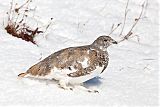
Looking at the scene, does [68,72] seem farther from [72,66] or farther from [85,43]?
[85,43]

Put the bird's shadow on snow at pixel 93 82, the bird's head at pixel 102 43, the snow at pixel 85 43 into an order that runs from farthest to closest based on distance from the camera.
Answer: the bird's shadow on snow at pixel 93 82, the bird's head at pixel 102 43, the snow at pixel 85 43

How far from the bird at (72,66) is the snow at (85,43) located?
0.38 feet

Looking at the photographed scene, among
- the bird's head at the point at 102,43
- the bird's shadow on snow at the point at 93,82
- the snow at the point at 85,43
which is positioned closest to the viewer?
the snow at the point at 85,43

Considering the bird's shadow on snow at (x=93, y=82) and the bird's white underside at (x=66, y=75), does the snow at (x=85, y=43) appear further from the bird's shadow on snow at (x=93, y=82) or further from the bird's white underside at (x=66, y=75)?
the bird's white underside at (x=66, y=75)

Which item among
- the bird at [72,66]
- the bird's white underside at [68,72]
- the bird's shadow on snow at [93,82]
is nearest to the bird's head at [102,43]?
the bird at [72,66]

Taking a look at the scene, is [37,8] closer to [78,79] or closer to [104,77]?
[104,77]

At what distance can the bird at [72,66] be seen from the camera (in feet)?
15.5

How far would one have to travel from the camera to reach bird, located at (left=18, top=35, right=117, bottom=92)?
15.5 feet

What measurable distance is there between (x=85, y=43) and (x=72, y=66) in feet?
6.34

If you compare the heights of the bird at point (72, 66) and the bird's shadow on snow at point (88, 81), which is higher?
the bird at point (72, 66)

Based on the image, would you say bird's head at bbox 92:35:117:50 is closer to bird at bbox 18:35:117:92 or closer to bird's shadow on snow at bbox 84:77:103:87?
bird at bbox 18:35:117:92

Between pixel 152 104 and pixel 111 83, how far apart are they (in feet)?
1.87

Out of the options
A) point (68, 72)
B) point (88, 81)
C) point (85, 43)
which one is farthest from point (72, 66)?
point (85, 43)

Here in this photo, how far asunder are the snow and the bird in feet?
0.38
